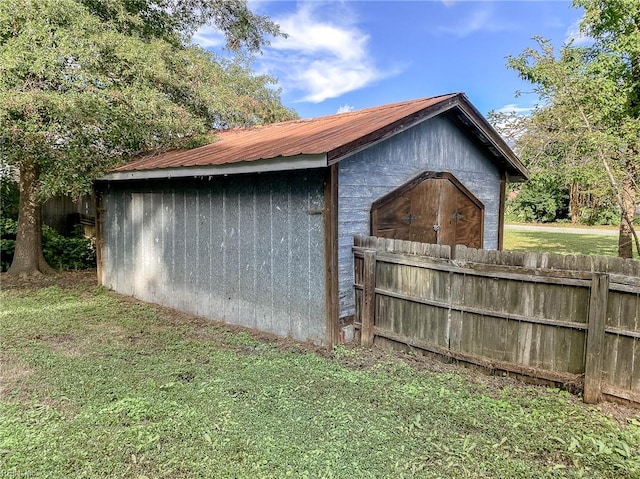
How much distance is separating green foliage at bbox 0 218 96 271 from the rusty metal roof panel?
4461 millimetres

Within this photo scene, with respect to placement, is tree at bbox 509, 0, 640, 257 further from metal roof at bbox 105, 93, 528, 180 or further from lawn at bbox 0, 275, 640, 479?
lawn at bbox 0, 275, 640, 479

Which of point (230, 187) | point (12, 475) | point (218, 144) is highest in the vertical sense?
point (218, 144)

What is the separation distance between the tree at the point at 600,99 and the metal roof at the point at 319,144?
6.51ft

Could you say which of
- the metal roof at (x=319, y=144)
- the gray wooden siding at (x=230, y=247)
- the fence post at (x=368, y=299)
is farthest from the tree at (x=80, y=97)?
the fence post at (x=368, y=299)

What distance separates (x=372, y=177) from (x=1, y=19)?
6544 mm

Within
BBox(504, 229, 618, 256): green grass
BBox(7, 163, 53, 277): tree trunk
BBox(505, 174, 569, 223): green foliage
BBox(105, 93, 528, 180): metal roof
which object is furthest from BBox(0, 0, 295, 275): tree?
BBox(505, 174, 569, 223): green foliage

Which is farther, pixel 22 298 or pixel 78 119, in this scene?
pixel 22 298

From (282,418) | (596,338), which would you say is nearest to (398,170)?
(596,338)

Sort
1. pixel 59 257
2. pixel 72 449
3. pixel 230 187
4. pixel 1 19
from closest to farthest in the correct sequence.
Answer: pixel 72 449 → pixel 230 187 → pixel 1 19 → pixel 59 257

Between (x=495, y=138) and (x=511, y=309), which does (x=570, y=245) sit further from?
(x=511, y=309)

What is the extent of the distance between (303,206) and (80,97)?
417 centimetres

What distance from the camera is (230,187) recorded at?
6.07 m

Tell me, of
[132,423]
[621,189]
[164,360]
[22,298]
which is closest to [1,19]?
[22,298]

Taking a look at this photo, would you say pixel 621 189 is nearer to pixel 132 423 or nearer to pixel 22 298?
pixel 132 423
